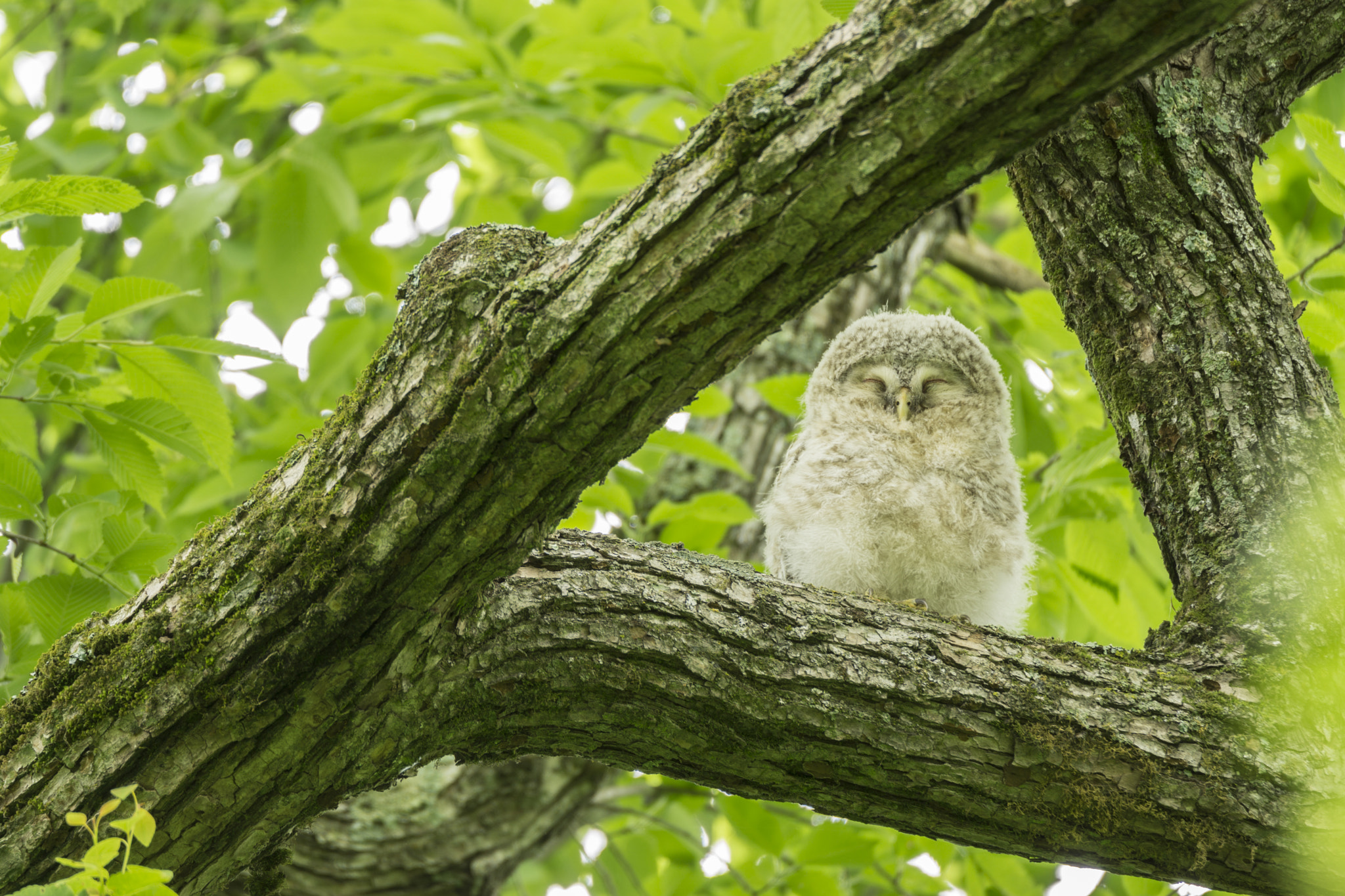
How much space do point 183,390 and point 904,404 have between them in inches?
92.5

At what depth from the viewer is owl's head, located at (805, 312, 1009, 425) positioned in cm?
384

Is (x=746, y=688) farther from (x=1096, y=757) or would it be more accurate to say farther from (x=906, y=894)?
(x=906, y=894)

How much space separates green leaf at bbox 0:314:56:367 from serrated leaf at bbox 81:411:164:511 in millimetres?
309

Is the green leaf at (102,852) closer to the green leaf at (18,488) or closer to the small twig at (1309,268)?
the green leaf at (18,488)

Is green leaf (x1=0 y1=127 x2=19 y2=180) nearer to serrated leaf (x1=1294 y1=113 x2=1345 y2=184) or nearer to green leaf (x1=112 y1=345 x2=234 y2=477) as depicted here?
green leaf (x1=112 y1=345 x2=234 y2=477)

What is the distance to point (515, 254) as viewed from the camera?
1994 millimetres

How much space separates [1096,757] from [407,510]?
5.15 ft

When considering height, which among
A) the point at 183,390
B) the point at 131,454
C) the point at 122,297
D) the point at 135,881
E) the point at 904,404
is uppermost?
the point at 904,404

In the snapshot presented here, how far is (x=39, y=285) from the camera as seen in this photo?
2615 millimetres

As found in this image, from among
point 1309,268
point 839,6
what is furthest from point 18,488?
A: point 1309,268

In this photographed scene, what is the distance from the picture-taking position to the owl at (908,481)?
3.44 metres

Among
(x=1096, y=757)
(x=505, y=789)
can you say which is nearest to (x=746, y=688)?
(x=1096, y=757)

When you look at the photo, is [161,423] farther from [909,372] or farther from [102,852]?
[909,372]

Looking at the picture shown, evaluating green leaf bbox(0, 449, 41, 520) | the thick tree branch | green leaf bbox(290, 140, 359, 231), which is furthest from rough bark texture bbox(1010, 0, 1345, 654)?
green leaf bbox(290, 140, 359, 231)
